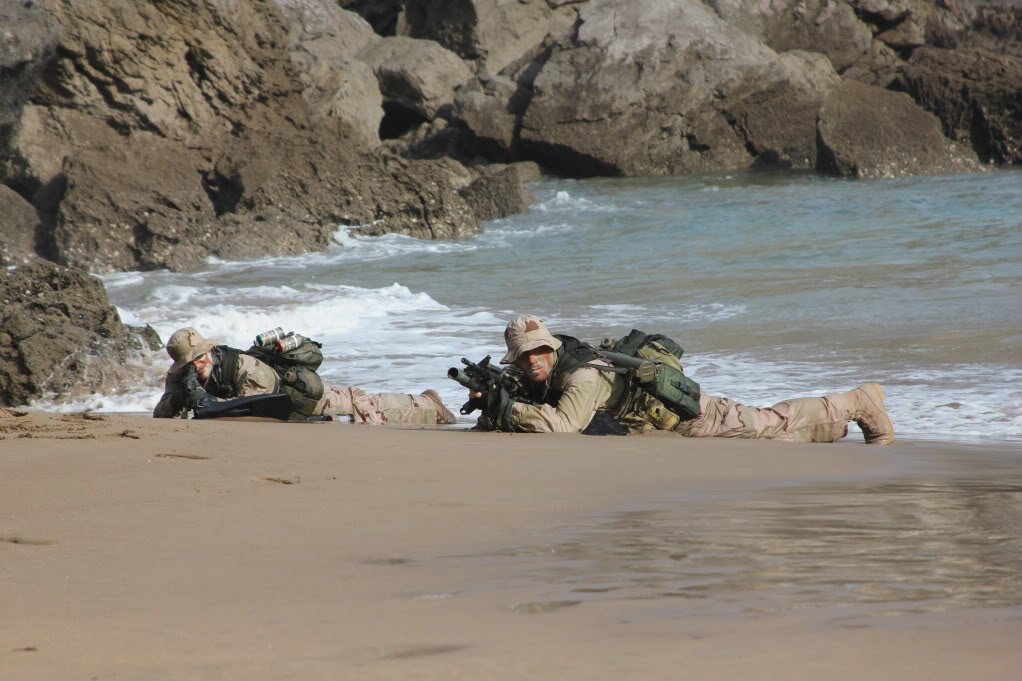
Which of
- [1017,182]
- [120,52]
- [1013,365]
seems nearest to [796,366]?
[1013,365]

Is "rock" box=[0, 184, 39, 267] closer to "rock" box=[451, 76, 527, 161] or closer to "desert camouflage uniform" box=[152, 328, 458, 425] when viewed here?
"desert camouflage uniform" box=[152, 328, 458, 425]

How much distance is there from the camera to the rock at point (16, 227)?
1497 cm

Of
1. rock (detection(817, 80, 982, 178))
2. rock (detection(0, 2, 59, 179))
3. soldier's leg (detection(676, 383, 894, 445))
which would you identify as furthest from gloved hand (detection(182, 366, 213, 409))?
rock (detection(817, 80, 982, 178))

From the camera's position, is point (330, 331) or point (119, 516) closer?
point (119, 516)

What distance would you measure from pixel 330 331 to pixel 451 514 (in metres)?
6.75

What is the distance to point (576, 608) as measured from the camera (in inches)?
100

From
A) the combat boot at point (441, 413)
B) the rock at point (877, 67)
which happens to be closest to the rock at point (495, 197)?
the rock at point (877, 67)

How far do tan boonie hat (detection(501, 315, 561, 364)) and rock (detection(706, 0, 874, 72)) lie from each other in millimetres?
23554

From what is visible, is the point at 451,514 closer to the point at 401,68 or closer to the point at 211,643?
the point at 211,643

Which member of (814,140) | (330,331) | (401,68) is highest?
(401,68)

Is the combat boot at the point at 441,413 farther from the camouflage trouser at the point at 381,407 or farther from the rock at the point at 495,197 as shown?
the rock at the point at 495,197

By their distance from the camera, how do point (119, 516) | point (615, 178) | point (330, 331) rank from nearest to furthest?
point (119, 516), point (330, 331), point (615, 178)

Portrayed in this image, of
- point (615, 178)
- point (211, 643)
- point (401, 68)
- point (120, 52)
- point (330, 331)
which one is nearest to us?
point (211, 643)

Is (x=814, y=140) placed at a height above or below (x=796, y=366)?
above
